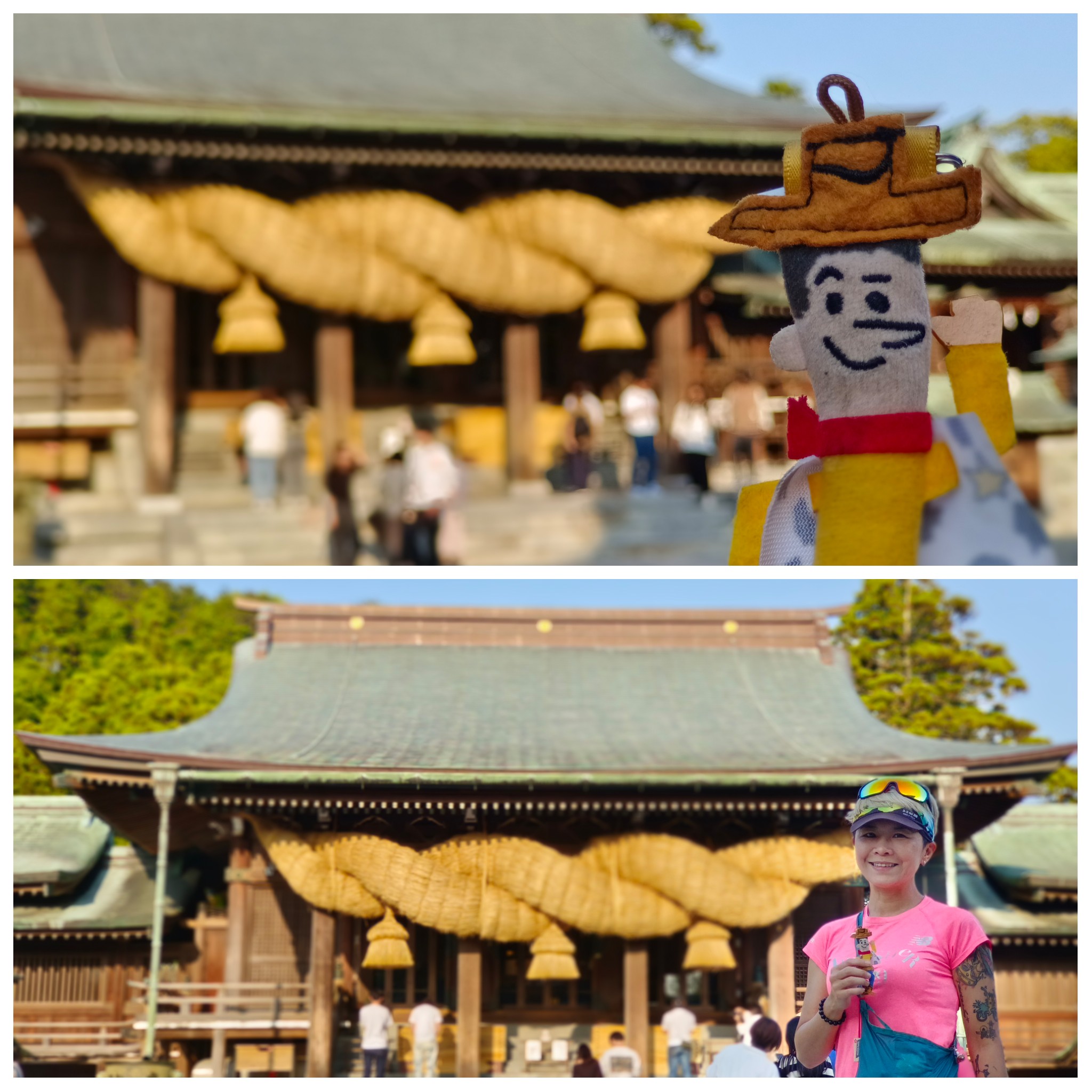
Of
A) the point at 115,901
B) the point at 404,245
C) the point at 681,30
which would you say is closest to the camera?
the point at 115,901

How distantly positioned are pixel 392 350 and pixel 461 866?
7.04 m

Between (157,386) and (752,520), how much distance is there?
36.9 ft

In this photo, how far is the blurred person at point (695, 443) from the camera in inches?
558

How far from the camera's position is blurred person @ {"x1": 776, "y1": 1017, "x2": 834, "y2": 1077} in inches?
114

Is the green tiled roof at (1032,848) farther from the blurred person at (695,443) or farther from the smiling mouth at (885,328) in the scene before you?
the smiling mouth at (885,328)

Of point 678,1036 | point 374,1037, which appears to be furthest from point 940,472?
point 678,1036

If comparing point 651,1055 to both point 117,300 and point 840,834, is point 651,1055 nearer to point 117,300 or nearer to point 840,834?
point 840,834

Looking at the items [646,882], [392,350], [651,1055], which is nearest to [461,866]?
[646,882]

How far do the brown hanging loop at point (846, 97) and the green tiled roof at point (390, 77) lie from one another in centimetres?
1071

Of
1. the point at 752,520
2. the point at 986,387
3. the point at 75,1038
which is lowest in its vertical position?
the point at 75,1038

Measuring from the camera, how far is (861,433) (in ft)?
10.8

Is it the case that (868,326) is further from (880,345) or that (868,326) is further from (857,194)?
(857,194)

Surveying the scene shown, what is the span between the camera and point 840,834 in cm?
1131

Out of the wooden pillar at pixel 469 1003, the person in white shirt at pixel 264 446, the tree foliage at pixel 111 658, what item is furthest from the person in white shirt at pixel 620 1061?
the tree foliage at pixel 111 658
